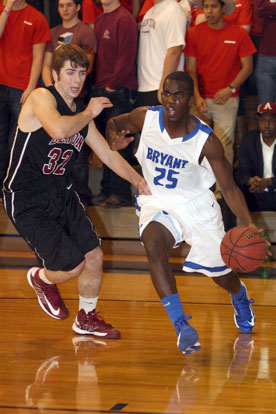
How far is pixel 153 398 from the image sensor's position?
3.75 metres

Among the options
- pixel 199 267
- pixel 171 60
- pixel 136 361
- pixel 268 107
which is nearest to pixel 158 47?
pixel 171 60

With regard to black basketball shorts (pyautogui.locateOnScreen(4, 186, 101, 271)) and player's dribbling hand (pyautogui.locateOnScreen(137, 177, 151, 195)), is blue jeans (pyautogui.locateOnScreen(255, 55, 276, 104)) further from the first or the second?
black basketball shorts (pyautogui.locateOnScreen(4, 186, 101, 271))

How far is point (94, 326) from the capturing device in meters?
5.01

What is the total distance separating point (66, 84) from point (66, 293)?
237cm

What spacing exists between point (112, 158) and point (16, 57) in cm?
301

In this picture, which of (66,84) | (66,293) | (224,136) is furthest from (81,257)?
(224,136)

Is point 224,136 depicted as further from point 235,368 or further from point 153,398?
point 153,398

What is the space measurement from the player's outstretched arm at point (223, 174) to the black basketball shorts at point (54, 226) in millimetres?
965

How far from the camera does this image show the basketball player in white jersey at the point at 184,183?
187 inches

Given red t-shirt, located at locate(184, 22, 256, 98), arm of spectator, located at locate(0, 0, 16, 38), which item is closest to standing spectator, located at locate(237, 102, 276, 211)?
red t-shirt, located at locate(184, 22, 256, 98)

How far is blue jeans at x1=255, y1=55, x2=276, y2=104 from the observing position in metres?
7.40

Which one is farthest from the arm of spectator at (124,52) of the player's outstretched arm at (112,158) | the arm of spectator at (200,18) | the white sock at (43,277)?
the white sock at (43,277)

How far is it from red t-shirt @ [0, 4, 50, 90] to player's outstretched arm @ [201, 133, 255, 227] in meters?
3.29

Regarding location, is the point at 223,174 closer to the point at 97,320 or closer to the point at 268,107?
the point at 97,320
